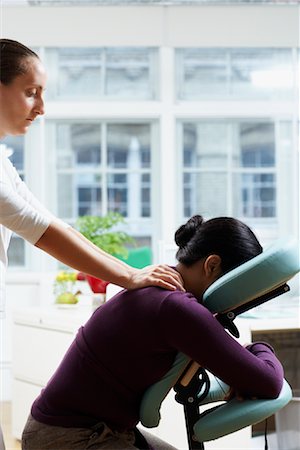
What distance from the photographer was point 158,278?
4.88ft

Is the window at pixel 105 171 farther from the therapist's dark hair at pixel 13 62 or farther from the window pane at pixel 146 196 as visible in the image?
the therapist's dark hair at pixel 13 62

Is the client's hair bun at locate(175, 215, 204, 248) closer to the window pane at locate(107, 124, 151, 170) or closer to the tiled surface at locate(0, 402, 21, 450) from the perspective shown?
the tiled surface at locate(0, 402, 21, 450)

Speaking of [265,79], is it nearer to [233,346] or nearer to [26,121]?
[26,121]

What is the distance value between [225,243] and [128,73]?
11.1 feet

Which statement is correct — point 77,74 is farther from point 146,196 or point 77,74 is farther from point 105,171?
point 146,196

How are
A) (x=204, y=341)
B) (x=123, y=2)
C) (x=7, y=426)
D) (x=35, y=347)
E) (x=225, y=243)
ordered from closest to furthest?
1. (x=204, y=341)
2. (x=225, y=243)
3. (x=35, y=347)
4. (x=7, y=426)
5. (x=123, y=2)

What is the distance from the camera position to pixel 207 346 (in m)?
1.42

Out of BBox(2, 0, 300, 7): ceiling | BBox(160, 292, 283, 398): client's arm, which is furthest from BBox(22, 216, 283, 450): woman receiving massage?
BBox(2, 0, 300, 7): ceiling

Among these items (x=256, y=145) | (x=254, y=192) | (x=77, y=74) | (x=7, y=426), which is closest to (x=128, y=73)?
(x=77, y=74)

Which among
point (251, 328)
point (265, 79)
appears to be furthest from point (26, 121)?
point (265, 79)

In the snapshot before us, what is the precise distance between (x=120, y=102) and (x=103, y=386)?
3.37 m

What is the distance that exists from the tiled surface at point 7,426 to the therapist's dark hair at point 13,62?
6.50 ft

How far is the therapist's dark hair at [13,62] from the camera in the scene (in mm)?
1774

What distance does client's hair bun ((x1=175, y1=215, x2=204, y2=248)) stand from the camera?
158 cm
